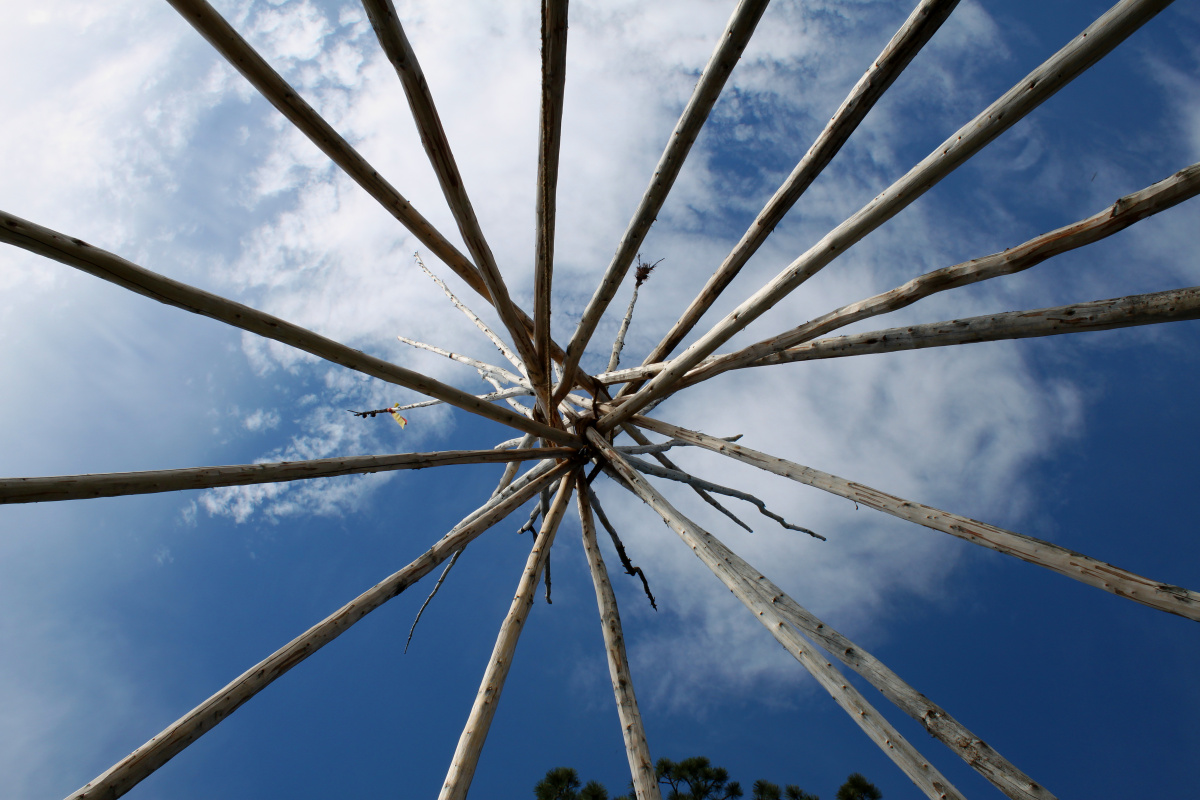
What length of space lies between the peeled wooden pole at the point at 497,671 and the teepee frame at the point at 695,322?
19 mm

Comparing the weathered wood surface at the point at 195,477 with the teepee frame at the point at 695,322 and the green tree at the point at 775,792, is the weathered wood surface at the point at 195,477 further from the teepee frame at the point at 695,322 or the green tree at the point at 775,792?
the green tree at the point at 775,792

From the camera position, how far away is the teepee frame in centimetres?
311

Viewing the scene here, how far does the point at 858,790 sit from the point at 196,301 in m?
11.1

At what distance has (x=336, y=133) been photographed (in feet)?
13.0

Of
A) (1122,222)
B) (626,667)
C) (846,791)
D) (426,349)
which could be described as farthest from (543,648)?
(1122,222)

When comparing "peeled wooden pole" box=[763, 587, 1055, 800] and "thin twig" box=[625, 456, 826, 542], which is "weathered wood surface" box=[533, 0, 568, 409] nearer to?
Answer: "thin twig" box=[625, 456, 826, 542]

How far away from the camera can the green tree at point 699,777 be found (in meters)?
9.92

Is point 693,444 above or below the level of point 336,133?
below

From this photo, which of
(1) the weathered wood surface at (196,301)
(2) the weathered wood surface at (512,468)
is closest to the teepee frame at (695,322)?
(1) the weathered wood surface at (196,301)

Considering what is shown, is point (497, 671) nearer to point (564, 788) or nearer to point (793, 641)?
point (793, 641)

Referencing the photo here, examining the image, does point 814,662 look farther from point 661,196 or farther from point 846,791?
point 846,791

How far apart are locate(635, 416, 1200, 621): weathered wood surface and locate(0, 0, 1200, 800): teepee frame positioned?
11 millimetres

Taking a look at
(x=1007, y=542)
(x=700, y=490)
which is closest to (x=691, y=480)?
(x=700, y=490)

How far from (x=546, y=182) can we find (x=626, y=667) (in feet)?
14.0
